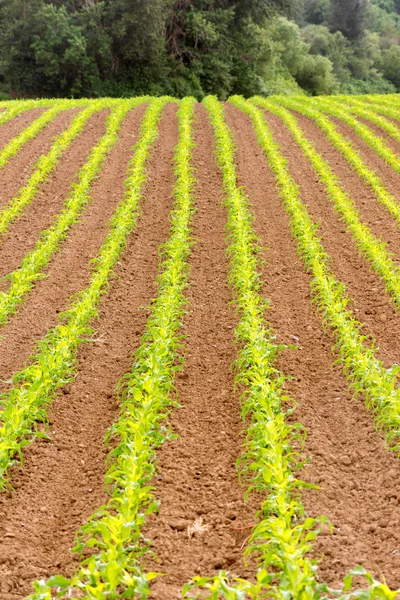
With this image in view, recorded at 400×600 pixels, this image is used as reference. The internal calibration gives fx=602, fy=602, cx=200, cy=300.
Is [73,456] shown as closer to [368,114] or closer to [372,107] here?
[368,114]

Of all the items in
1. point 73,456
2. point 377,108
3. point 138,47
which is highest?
point 138,47

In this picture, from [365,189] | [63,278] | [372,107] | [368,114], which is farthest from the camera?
[372,107]

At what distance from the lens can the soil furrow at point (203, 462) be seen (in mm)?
4043

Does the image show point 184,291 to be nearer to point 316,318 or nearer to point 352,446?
point 316,318

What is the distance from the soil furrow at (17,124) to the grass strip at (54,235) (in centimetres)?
229

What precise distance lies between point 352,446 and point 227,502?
1.28m

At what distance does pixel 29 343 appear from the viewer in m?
6.89

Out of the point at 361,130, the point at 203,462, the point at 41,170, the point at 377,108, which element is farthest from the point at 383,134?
the point at 203,462

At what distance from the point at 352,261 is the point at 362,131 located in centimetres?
844

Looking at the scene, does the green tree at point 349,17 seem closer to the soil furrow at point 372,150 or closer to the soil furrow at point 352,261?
the soil furrow at point 372,150

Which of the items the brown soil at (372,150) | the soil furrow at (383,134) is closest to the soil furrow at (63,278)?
the brown soil at (372,150)

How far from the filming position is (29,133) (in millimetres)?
14969

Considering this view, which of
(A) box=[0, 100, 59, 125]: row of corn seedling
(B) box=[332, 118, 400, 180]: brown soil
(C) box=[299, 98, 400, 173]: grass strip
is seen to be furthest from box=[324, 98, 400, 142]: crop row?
(A) box=[0, 100, 59, 125]: row of corn seedling

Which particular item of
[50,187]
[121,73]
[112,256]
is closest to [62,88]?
[121,73]
